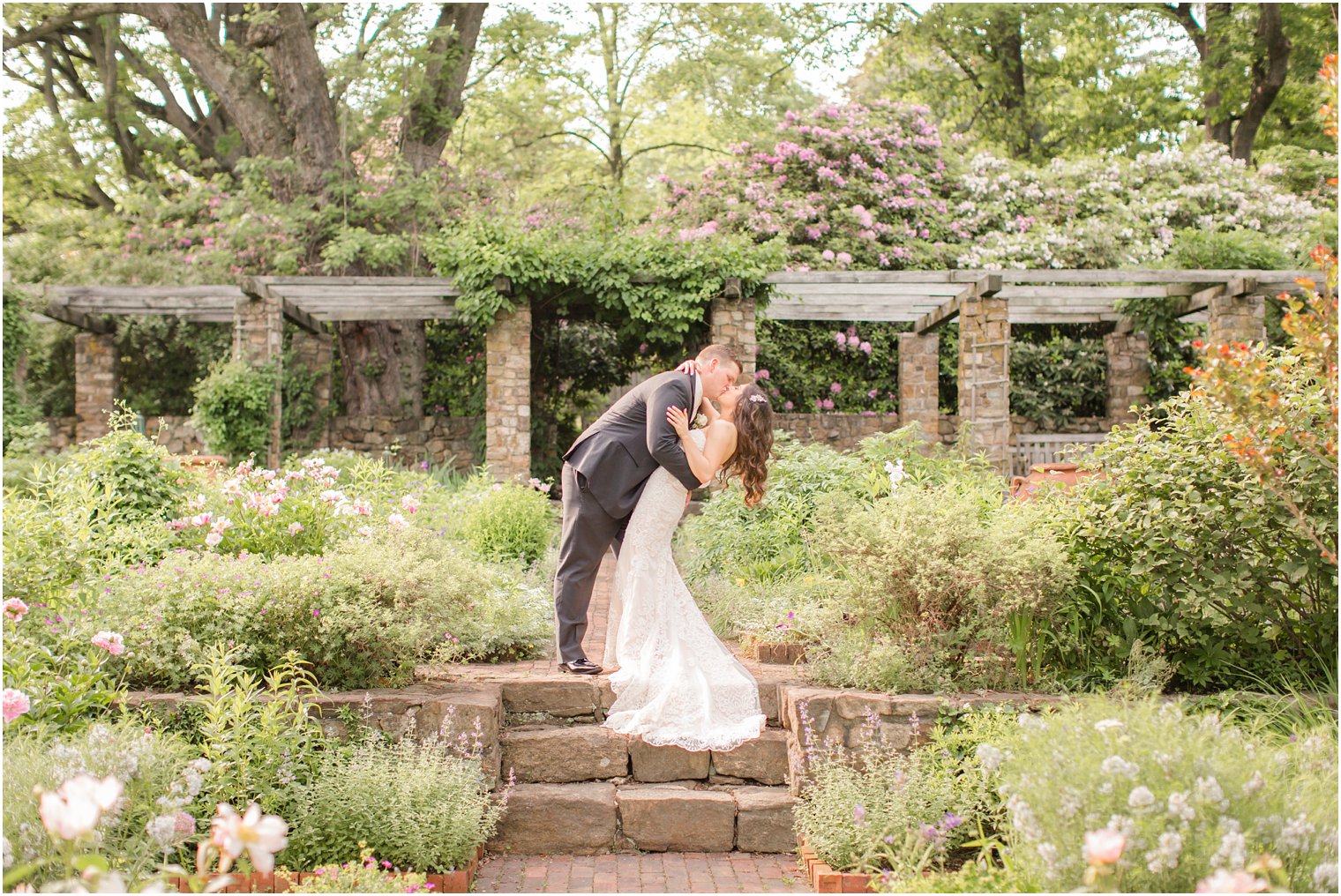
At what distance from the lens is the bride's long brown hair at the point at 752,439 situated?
17.0 feet

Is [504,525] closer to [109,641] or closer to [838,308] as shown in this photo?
[109,641]

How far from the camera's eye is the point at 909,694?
429 cm

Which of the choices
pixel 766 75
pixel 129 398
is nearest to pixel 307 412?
pixel 129 398

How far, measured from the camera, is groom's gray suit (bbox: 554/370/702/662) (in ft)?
16.3

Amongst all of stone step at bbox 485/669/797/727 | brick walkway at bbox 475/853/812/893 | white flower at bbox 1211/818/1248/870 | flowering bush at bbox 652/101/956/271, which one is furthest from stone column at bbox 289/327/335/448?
white flower at bbox 1211/818/1248/870

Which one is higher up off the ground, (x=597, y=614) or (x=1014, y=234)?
(x=1014, y=234)

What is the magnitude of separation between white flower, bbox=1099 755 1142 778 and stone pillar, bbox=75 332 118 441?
16.0 meters

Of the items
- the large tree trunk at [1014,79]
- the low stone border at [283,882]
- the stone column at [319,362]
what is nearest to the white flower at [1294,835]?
the low stone border at [283,882]

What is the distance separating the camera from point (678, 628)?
4.89 meters

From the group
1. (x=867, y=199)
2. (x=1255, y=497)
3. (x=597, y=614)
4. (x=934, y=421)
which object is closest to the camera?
(x=1255, y=497)

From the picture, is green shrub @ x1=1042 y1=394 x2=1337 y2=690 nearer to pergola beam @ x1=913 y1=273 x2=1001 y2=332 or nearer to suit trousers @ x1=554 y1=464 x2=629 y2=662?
suit trousers @ x1=554 y1=464 x2=629 y2=662

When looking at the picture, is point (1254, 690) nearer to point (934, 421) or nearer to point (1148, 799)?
point (1148, 799)

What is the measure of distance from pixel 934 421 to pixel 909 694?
10.4m

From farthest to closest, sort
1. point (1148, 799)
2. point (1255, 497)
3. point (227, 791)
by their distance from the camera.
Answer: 1. point (1255, 497)
2. point (227, 791)
3. point (1148, 799)
